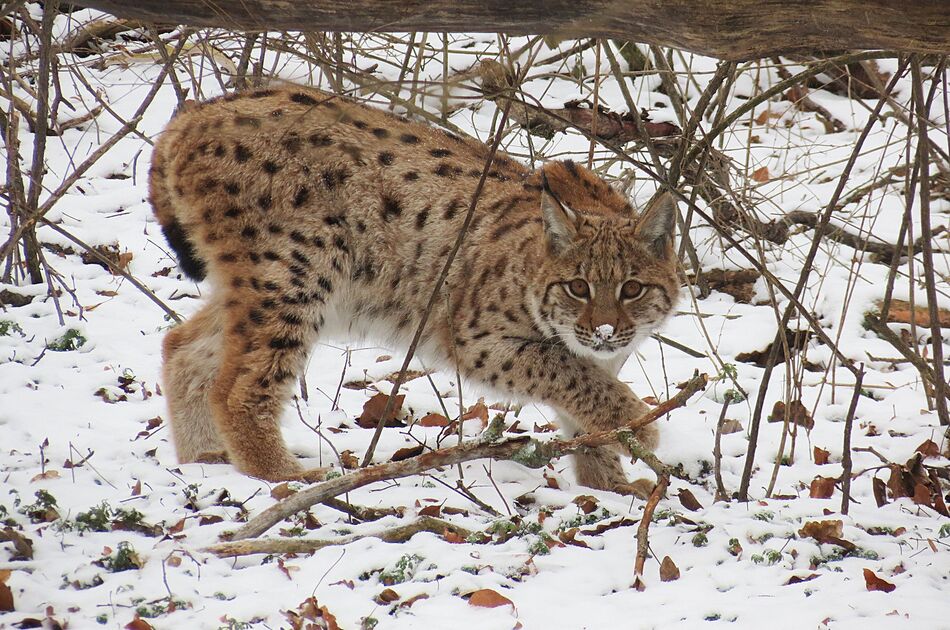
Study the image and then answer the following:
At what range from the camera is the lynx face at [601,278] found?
17.2 feet

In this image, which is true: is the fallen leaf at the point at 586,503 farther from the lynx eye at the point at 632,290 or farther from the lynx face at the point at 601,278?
the lynx eye at the point at 632,290

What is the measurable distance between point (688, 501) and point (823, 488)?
732 mm

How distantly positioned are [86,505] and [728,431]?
11.0 ft

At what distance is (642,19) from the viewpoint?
332 centimetres

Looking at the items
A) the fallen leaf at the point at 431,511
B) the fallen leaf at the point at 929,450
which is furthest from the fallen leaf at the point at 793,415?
the fallen leaf at the point at 431,511

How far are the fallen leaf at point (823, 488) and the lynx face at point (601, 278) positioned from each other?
1113 mm

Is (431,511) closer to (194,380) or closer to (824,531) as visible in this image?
(824,531)

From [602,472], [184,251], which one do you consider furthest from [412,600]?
[184,251]

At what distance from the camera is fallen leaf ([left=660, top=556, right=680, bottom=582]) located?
3.64 meters

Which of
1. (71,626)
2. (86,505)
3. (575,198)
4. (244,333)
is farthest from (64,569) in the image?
(575,198)

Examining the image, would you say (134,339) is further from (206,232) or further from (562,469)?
(562,469)

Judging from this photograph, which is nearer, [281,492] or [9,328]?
[281,492]

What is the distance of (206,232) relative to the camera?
17.6ft

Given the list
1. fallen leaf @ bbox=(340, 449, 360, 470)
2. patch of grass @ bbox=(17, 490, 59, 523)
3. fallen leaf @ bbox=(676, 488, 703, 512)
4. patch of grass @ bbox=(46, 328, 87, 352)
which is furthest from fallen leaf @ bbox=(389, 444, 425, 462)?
patch of grass @ bbox=(46, 328, 87, 352)
